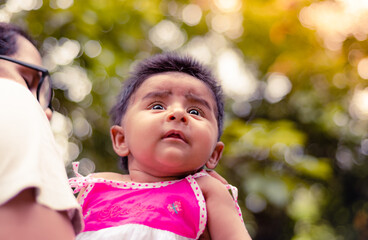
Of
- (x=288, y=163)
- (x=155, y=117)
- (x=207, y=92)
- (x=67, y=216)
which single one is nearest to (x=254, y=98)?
(x=288, y=163)

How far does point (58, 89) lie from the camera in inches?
135

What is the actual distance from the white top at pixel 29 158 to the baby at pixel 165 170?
451mm

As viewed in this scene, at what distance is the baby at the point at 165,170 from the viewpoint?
1346mm

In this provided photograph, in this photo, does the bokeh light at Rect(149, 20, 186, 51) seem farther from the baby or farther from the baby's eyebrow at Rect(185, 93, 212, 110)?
the baby's eyebrow at Rect(185, 93, 212, 110)

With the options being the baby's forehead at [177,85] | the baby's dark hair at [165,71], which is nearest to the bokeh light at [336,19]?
the baby's dark hair at [165,71]

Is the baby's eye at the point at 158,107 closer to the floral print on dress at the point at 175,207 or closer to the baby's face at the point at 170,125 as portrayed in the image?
the baby's face at the point at 170,125

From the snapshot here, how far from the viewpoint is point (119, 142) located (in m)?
1.72

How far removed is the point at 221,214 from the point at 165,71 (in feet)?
2.10

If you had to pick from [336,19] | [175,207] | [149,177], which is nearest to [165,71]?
[149,177]

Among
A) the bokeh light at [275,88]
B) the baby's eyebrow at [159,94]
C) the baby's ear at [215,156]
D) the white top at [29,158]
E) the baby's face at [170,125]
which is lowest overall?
the bokeh light at [275,88]

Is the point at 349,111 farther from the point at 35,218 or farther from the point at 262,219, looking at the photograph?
the point at 35,218

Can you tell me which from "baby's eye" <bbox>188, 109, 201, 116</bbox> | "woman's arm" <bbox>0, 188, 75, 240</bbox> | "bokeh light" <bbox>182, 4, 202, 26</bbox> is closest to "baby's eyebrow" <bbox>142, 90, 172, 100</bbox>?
"baby's eye" <bbox>188, 109, 201, 116</bbox>

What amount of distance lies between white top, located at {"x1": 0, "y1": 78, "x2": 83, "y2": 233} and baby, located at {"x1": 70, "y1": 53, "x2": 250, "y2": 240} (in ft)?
1.48

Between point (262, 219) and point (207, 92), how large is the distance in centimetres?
238
